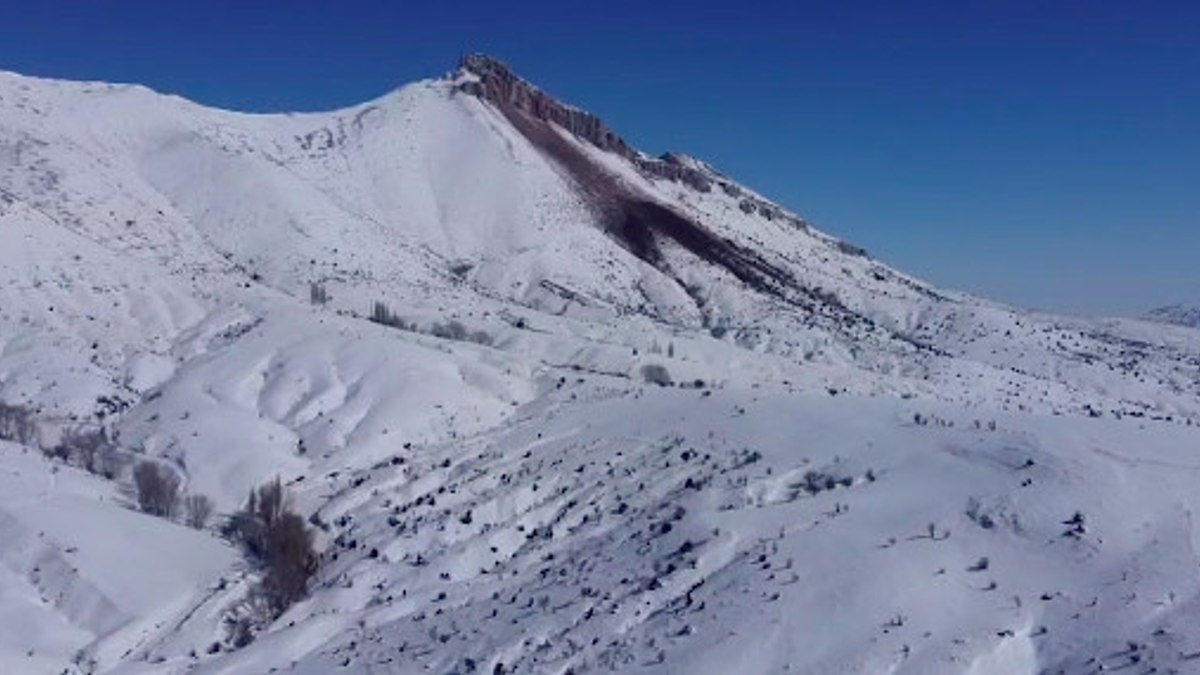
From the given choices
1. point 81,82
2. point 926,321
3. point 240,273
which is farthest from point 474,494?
point 81,82

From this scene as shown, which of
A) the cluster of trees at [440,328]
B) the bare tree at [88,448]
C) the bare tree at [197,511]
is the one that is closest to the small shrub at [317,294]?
the cluster of trees at [440,328]

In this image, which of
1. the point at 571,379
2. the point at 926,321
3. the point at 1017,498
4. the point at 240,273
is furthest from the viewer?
the point at 926,321

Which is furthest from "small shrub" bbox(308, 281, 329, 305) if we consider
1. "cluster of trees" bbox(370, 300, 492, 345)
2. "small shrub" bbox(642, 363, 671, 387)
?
"small shrub" bbox(642, 363, 671, 387)

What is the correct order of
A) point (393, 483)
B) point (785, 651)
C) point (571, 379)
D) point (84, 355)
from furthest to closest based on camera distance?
point (84, 355) < point (571, 379) < point (393, 483) < point (785, 651)

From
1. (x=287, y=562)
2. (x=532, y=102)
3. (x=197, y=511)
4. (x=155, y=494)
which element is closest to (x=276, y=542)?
(x=287, y=562)

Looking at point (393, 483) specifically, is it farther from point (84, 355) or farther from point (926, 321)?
point (926, 321)
